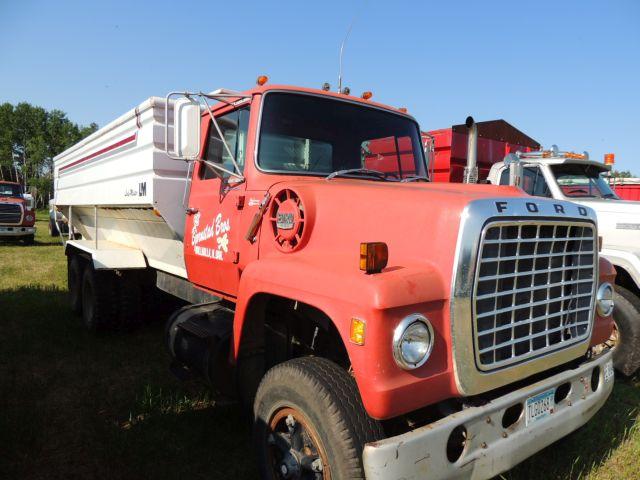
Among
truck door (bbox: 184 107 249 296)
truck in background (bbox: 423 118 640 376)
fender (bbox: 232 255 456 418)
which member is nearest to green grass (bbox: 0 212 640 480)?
truck in background (bbox: 423 118 640 376)

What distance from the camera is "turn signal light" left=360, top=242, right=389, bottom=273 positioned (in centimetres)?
199

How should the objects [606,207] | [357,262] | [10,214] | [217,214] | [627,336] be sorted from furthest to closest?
[10,214] < [606,207] < [627,336] < [217,214] < [357,262]

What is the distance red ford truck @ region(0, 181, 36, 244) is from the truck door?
15670 millimetres

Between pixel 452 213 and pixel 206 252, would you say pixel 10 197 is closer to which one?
pixel 206 252

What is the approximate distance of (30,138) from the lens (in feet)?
243

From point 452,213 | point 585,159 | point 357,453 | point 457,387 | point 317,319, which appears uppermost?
point 585,159

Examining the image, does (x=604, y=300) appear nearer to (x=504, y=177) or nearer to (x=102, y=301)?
(x=504, y=177)

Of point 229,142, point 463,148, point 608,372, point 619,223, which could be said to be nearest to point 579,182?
point 619,223

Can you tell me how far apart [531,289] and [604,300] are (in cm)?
101

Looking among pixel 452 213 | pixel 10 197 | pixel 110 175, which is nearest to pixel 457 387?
pixel 452 213

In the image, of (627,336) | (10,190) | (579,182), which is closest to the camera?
(627,336)

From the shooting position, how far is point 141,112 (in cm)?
450

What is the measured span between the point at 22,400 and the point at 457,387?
3616 millimetres

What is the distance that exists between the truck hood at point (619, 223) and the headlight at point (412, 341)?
4.08 metres
